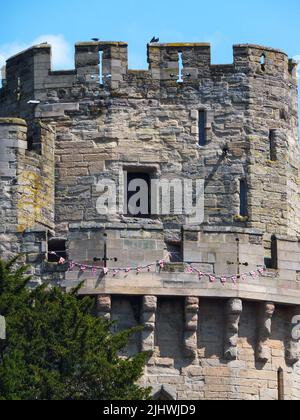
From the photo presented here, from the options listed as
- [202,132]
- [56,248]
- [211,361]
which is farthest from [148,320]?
[202,132]

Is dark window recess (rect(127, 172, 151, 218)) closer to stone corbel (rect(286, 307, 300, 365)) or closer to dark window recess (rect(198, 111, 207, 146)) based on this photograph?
dark window recess (rect(198, 111, 207, 146))

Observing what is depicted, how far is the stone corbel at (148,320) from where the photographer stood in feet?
179

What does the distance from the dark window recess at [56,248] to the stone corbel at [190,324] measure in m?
2.61

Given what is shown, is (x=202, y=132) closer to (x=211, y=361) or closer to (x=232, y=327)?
(x=232, y=327)

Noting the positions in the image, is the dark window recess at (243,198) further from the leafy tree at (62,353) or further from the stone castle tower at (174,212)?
the leafy tree at (62,353)

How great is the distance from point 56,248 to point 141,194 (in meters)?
2.70

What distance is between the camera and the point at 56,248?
5597 cm

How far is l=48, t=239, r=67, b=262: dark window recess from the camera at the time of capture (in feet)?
182

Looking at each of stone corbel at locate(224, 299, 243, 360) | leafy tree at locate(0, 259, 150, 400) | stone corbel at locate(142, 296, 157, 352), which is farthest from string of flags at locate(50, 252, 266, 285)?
leafy tree at locate(0, 259, 150, 400)

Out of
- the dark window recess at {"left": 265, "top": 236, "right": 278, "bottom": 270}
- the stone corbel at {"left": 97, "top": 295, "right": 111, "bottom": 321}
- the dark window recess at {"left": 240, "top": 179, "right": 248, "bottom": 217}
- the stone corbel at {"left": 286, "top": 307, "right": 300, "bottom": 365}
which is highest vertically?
the dark window recess at {"left": 240, "top": 179, "right": 248, "bottom": 217}

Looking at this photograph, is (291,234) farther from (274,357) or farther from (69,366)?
(69,366)

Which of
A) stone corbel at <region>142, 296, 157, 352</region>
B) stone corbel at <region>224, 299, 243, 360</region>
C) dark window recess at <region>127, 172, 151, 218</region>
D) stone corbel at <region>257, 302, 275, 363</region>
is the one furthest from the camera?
dark window recess at <region>127, 172, 151, 218</region>

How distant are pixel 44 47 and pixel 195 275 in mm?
6615

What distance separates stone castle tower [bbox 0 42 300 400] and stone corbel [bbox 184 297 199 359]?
Answer: 0.12 feet
